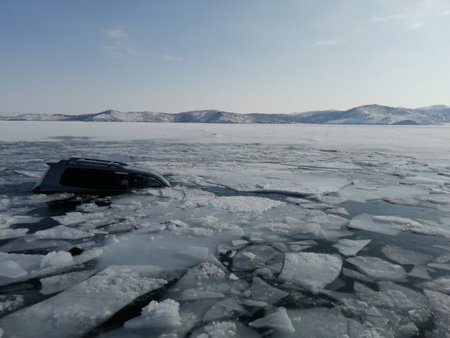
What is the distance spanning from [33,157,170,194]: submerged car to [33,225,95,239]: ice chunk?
2.85 metres

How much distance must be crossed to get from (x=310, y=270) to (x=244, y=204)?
160 inches

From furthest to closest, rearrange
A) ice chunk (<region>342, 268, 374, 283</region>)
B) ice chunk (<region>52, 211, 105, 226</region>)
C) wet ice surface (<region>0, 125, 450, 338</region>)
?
ice chunk (<region>52, 211, 105, 226</region>)
ice chunk (<region>342, 268, 374, 283</region>)
wet ice surface (<region>0, 125, 450, 338</region>)

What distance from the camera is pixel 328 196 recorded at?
10.6 m

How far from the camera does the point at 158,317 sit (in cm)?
383

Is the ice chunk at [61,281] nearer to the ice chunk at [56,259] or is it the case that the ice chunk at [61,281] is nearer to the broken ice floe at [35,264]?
the broken ice floe at [35,264]

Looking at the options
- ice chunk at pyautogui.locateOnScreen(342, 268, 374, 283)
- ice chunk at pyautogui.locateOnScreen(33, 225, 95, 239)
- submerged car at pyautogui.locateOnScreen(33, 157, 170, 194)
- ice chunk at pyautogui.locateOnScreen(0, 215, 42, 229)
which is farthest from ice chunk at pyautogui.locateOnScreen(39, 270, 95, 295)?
submerged car at pyautogui.locateOnScreen(33, 157, 170, 194)

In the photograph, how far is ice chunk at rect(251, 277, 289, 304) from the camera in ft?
14.5

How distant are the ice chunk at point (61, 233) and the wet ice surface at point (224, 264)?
1.5 inches

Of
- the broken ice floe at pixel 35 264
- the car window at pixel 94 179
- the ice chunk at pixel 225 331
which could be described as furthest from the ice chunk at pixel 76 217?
the ice chunk at pixel 225 331

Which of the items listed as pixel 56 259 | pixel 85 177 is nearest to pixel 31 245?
pixel 56 259

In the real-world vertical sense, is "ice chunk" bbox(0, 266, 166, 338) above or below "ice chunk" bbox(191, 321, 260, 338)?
above

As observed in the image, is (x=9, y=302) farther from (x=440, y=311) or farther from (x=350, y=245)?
(x=350, y=245)

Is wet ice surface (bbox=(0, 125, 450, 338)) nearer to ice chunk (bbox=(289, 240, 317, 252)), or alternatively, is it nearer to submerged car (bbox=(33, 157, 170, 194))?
ice chunk (bbox=(289, 240, 317, 252))

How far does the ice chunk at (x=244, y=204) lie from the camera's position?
344 inches
